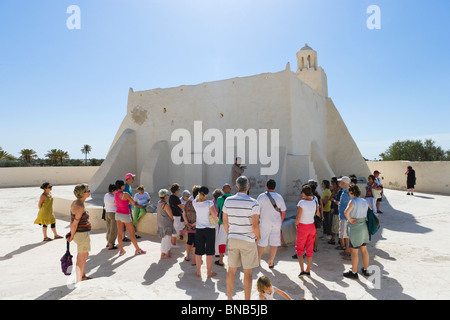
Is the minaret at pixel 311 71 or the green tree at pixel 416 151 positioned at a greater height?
the minaret at pixel 311 71

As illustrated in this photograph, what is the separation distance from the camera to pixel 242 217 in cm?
315

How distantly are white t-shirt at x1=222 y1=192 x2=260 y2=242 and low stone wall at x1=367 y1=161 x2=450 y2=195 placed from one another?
586 inches

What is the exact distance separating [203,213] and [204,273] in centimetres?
106

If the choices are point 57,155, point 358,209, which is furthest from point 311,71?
point 57,155

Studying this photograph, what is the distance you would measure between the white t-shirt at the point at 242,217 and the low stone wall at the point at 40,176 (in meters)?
20.8

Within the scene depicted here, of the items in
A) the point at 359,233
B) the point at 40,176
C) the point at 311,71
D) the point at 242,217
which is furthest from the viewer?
the point at 40,176

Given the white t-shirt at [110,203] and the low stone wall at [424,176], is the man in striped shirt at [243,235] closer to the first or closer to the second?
the white t-shirt at [110,203]

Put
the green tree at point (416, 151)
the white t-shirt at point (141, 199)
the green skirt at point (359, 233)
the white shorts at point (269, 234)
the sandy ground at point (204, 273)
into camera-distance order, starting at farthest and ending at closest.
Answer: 1. the green tree at point (416, 151)
2. the white t-shirt at point (141, 199)
3. the white shorts at point (269, 234)
4. the green skirt at point (359, 233)
5. the sandy ground at point (204, 273)

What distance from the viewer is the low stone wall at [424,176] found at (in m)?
13.4

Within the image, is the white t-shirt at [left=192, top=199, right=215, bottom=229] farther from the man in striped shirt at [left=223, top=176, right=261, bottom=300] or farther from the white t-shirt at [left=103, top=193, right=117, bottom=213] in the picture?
the white t-shirt at [left=103, top=193, right=117, bottom=213]

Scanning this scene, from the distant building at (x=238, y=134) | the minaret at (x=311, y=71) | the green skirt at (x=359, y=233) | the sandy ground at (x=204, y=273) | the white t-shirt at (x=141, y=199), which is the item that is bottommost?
the sandy ground at (x=204, y=273)

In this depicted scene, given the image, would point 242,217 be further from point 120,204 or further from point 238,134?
point 238,134

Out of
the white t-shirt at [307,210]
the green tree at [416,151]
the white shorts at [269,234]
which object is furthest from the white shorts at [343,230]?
the green tree at [416,151]
